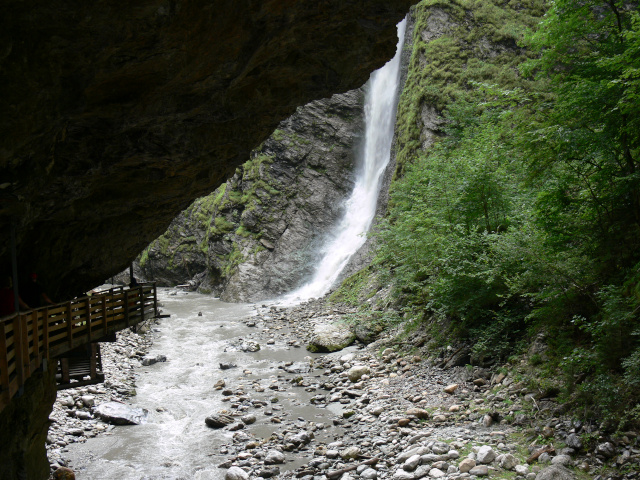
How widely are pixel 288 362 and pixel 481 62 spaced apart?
22.5 metres

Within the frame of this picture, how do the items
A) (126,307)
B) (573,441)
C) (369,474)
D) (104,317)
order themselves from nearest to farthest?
(573,441) < (369,474) < (104,317) < (126,307)

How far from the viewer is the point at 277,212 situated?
40.4 meters

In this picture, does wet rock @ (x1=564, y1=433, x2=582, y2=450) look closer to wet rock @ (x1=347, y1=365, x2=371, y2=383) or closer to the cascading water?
wet rock @ (x1=347, y1=365, x2=371, y2=383)

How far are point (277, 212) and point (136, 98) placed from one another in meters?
32.4

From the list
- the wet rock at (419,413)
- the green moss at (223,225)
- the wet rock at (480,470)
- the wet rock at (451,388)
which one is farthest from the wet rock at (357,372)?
the green moss at (223,225)

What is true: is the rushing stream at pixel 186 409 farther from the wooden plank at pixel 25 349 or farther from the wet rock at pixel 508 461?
the wet rock at pixel 508 461

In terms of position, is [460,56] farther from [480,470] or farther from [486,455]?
[480,470]

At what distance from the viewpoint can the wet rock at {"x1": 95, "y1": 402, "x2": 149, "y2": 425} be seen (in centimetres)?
1271

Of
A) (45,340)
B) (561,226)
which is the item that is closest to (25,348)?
(45,340)

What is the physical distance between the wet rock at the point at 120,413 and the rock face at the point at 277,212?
72.1ft

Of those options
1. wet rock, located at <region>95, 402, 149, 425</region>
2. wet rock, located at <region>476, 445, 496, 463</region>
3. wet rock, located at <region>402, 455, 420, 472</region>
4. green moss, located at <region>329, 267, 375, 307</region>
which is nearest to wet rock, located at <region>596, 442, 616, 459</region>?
wet rock, located at <region>476, 445, 496, 463</region>

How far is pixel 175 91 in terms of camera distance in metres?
8.54

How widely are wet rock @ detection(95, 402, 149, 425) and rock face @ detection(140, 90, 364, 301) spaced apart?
21983mm

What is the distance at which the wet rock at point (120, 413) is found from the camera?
500 inches
